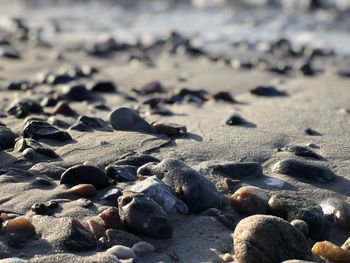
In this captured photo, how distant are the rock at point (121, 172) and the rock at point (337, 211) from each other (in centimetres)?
93

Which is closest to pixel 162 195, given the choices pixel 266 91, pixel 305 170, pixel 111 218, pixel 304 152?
pixel 111 218

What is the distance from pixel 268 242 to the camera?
2332 millimetres

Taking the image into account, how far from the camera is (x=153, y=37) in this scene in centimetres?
1052

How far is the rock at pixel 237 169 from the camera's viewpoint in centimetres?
324

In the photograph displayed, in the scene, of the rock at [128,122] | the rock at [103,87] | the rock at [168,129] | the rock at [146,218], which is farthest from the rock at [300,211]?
the rock at [103,87]

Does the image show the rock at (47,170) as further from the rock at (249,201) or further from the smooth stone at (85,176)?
the rock at (249,201)

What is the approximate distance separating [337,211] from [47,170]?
1432 mm

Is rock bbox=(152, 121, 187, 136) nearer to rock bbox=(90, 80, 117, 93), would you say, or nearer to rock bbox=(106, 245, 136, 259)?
rock bbox=(106, 245, 136, 259)

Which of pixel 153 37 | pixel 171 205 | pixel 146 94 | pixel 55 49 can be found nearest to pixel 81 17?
pixel 153 37

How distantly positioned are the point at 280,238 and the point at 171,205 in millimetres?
556

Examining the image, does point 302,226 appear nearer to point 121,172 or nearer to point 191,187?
point 191,187

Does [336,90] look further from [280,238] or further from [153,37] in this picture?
[153,37]

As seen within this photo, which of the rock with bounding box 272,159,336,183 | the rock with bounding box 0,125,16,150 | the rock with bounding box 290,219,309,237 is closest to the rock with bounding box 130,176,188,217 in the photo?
the rock with bounding box 290,219,309,237

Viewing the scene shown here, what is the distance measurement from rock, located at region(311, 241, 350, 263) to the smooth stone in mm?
1065
